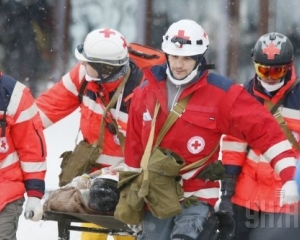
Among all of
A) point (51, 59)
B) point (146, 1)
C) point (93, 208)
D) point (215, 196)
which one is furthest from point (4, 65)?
point (215, 196)

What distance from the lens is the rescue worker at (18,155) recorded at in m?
7.52

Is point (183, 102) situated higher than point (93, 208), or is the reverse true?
point (183, 102)

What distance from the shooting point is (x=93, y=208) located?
8266 millimetres

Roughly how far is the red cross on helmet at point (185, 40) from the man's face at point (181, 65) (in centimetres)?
3

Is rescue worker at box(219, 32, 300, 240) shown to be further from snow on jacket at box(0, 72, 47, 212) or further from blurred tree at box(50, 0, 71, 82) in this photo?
blurred tree at box(50, 0, 71, 82)

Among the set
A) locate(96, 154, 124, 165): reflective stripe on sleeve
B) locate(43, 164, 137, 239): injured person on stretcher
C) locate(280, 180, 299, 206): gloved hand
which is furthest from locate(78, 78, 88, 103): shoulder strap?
locate(280, 180, 299, 206): gloved hand

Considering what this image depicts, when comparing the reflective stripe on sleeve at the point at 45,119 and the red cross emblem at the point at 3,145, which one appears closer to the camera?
the red cross emblem at the point at 3,145

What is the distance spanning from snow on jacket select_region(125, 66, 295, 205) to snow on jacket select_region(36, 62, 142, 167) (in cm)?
144

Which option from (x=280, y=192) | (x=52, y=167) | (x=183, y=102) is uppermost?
(x=183, y=102)

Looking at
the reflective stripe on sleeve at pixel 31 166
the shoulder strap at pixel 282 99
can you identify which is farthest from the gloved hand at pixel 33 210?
the shoulder strap at pixel 282 99

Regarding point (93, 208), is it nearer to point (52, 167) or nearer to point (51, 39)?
point (52, 167)

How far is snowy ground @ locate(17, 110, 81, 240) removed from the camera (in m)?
11.1

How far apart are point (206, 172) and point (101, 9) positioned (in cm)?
663

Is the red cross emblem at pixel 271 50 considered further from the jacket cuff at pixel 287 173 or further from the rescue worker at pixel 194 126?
the jacket cuff at pixel 287 173
